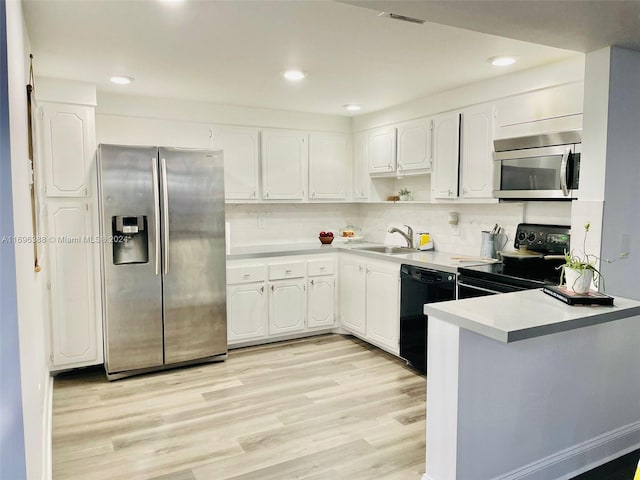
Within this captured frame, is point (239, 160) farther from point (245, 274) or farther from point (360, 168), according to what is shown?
point (360, 168)

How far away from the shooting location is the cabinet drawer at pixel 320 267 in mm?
4516

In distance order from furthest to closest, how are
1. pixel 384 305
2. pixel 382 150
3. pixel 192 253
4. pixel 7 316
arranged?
pixel 382 150 < pixel 384 305 < pixel 192 253 < pixel 7 316

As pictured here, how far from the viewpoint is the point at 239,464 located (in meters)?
2.44

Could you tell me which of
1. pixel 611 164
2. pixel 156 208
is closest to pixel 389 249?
pixel 156 208

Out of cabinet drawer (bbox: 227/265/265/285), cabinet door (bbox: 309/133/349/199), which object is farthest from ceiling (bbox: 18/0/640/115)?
cabinet drawer (bbox: 227/265/265/285)

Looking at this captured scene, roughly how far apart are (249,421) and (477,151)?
2.56m

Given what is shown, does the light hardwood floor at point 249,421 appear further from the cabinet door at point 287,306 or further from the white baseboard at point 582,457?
the white baseboard at point 582,457

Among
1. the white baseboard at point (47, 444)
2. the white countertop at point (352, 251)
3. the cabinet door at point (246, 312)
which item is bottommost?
the white baseboard at point (47, 444)

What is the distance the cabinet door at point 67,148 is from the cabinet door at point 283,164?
1.61m

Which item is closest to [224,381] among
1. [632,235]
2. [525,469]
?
[525,469]

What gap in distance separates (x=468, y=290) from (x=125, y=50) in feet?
8.83

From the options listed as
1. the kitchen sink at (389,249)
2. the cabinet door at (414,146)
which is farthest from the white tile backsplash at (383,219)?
the cabinet door at (414,146)

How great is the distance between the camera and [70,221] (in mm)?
3537

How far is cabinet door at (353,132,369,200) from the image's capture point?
16.1 feet
